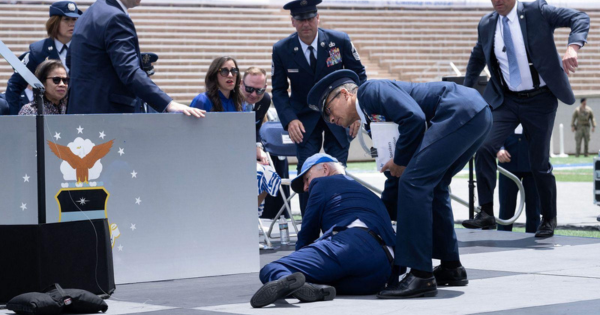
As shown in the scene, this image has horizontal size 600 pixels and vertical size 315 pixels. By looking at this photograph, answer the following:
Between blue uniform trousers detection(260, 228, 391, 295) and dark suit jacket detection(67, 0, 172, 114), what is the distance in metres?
1.32

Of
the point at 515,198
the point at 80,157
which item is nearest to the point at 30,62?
the point at 80,157

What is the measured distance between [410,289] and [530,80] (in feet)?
9.88

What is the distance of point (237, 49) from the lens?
27.7 m

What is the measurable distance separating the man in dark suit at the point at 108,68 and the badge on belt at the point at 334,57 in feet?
5.99

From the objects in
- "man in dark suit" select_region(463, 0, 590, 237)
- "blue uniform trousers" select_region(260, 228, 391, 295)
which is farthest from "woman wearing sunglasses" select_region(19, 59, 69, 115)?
"man in dark suit" select_region(463, 0, 590, 237)

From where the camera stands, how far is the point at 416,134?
4441 mm

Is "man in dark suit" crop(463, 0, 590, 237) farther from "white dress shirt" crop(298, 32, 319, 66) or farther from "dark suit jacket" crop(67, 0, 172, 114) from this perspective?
"dark suit jacket" crop(67, 0, 172, 114)

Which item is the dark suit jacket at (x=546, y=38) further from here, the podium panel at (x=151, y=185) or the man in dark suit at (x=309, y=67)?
the podium panel at (x=151, y=185)

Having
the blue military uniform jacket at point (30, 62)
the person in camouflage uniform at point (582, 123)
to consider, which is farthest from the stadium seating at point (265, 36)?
the blue military uniform jacket at point (30, 62)

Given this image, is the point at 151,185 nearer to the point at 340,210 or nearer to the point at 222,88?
the point at 340,210

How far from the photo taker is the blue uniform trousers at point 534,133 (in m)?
6.87

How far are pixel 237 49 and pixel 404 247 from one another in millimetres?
23654

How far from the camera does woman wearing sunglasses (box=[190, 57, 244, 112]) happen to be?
6.82 meters

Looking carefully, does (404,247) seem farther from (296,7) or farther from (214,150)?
(296,7)
